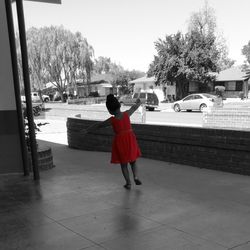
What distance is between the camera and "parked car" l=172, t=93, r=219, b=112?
27.4 metres

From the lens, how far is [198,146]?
7.15 metres

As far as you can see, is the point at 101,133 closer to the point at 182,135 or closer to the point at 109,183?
the point at 182,135

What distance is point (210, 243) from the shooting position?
3650 millimetres

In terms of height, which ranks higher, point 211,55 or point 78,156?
point 211,55

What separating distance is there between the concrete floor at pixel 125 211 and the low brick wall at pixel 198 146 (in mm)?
246

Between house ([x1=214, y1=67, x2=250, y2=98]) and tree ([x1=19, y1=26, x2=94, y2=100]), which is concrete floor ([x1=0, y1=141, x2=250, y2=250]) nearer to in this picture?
tree ([x1=19, y1=26, x2=94, y2=100])

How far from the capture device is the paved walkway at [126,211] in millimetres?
3762

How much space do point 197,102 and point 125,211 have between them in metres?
24.3

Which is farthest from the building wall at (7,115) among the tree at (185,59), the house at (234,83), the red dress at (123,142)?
the house at (234,83)

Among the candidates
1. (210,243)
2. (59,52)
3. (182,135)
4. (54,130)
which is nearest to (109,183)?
(182,135)

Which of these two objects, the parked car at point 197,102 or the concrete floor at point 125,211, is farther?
the parked car at point 197,102

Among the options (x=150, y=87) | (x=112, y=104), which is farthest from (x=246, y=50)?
(x=112, y=104)

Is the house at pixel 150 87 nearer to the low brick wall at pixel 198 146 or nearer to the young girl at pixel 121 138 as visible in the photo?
the low brick wall at pixel 198 146

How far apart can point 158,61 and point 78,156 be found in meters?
33.0
